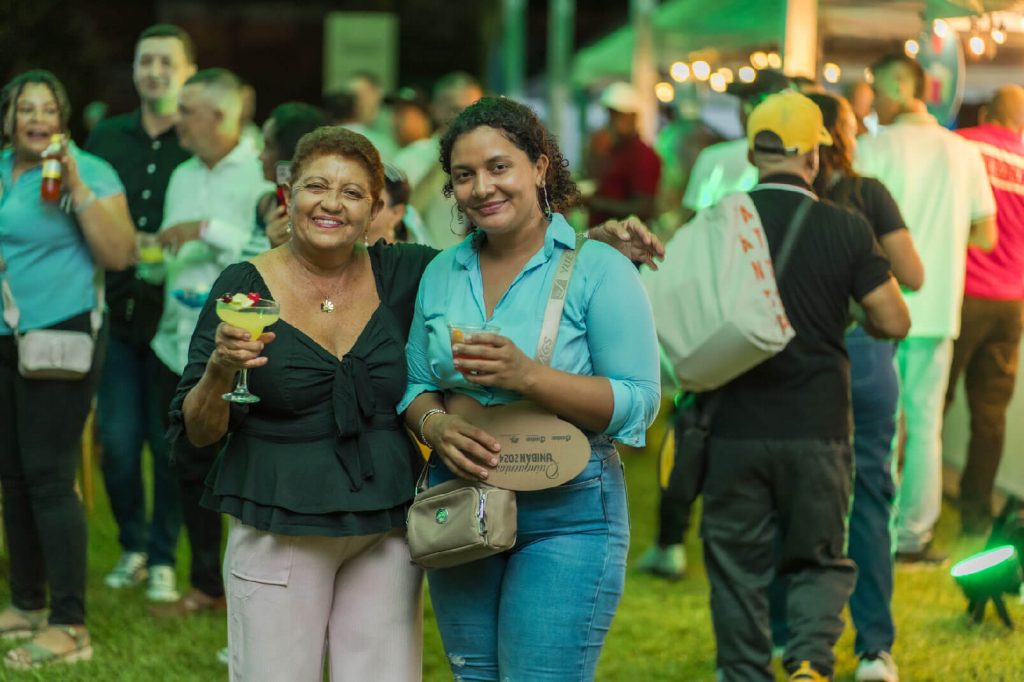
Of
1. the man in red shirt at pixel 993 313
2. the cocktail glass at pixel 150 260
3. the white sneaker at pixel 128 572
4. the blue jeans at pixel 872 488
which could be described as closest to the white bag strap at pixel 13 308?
the cocktail glass at pixel 150 260

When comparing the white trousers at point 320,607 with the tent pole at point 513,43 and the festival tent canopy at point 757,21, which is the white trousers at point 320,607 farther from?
the tent pole at point 513,43

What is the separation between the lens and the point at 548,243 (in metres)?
3.40

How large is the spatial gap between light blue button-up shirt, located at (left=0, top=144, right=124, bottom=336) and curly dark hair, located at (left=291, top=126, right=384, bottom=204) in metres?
2.07

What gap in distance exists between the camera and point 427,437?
11.0 feet

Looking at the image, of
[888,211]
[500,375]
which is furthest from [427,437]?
[888,211]

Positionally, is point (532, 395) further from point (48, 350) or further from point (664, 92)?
point (664, 92)

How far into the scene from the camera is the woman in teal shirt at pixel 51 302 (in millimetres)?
5340

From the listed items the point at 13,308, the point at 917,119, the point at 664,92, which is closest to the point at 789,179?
the point at 917,119

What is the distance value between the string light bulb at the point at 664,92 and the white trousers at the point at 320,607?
38.8 ft

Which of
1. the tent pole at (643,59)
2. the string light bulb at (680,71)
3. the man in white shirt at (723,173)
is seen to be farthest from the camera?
the tent pole at (643,59)

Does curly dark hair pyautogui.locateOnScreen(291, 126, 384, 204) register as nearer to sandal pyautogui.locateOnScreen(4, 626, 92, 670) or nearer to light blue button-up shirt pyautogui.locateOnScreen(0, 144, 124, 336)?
light blue button-up shirt pyautogui.locateOnScreen(0, 144, 124, 336)

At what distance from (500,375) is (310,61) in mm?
37336

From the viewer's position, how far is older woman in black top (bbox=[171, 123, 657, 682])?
3.42 m

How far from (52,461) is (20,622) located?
821 millimetres
